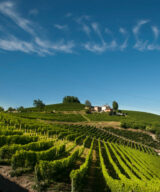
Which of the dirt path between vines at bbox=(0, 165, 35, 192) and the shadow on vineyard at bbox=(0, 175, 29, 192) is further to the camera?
the dirt path between vines at bbox=(0, 165, 35, 192)

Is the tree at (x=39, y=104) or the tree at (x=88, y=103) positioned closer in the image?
the tree at (x=39, y=104)

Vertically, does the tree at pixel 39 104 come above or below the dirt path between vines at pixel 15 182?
above

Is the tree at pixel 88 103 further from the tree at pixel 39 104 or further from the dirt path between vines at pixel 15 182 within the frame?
the dirt path between vines at pixel 15 182

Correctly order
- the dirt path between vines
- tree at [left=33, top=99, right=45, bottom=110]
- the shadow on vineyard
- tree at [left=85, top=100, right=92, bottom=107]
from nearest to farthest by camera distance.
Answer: the shadow on vineyard → the dirt path between vines → tree at [left=33, top=99, right=45, bottom=110] → tree at [left=85, top=100, right=92, bottom=107]

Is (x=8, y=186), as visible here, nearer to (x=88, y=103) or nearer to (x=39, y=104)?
(x=39, y=104)

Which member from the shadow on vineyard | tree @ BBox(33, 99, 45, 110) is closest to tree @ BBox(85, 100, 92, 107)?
tree @ BBox(33, 99, 45, 110)

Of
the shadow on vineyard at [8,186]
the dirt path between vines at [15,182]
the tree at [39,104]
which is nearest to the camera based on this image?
the shadow on vineyard at [8,186]

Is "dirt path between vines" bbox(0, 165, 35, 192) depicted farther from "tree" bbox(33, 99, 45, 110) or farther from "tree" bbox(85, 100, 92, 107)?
"tree" bbox(85, 100, 92, 107)

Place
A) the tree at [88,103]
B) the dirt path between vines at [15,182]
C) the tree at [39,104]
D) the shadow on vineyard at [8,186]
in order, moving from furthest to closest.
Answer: the tree at [88,103]
the tree at [39,104]
the dirt path between vines at [15,182]
the shadow on vineyard at [8,186]

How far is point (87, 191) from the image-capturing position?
54.1ft

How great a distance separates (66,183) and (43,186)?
3.75m

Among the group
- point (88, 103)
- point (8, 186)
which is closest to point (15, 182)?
point (8, 186)

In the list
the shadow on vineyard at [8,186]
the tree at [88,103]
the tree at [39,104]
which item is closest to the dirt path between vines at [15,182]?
the shadow on vineyard at [8,186]

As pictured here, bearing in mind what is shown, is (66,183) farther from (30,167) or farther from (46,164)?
(30,167)
